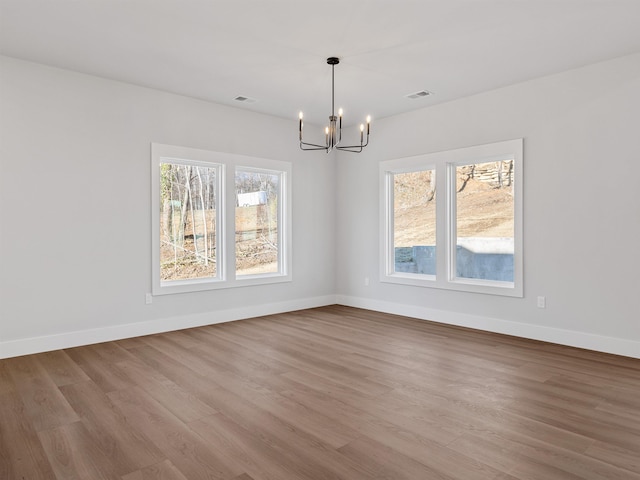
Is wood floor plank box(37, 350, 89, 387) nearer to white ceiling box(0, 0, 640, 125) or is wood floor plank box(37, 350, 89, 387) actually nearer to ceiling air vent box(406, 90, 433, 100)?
white ceiling box(0, 0, 640, 125)

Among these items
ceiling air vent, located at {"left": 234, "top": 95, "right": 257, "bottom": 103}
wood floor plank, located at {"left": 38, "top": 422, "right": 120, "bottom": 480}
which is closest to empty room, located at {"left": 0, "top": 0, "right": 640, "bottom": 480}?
wood floor plank, located at {"left": 38, "top": 422, "right": 120, "bottom": 480}

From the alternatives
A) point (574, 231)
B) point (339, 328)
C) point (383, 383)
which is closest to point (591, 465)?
point (383, 383)

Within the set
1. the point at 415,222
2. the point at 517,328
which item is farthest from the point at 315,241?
the point at 517,328

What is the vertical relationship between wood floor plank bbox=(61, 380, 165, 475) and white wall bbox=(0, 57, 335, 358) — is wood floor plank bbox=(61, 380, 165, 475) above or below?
below

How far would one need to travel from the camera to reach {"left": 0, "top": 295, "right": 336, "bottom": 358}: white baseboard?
4090 mm

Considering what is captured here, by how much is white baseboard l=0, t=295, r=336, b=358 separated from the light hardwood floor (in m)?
0.21

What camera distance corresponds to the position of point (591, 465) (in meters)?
2.12

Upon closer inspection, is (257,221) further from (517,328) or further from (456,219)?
(517,328)

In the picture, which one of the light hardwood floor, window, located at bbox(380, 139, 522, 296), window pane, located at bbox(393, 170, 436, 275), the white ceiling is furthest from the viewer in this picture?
window pane, located at bbox(393, 170, 436, 275)

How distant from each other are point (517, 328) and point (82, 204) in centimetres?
499

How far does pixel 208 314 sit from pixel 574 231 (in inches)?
172

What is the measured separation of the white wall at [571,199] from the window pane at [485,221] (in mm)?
280

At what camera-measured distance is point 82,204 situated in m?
4.43

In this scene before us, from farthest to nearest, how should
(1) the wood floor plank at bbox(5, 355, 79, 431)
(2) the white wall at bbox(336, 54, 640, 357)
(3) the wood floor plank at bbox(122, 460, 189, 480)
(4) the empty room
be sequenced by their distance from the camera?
(2) the white wall at bbox(336, 54, 640, 357)
(1) the wood floor plank at bbox(5, 355, 79, 431)
(4) the empty room
(3) the wood floor plank at bbox(122, 460, 189, 480)
